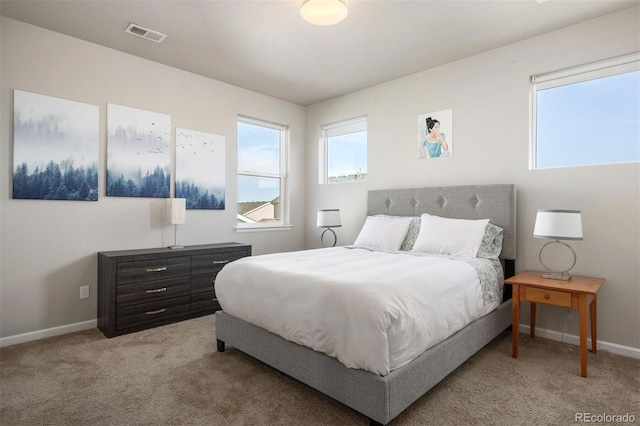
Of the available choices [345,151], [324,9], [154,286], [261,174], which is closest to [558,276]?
[324,9]

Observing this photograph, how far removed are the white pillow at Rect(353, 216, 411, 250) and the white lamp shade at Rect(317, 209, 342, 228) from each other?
616mm

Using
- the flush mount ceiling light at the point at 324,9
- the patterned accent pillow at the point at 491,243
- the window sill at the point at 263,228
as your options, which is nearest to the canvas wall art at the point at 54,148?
the window sill at the point at 263,228

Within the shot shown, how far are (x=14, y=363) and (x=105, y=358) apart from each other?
0.60 m

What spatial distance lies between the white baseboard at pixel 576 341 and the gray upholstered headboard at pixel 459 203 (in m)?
0.67

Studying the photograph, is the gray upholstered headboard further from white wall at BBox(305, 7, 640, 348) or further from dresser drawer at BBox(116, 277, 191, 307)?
dresser drawer at BBox(116, 277, 191, 307)

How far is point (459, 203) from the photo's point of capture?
3457 mm

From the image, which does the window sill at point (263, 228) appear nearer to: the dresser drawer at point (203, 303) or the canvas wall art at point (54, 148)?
the dresser drawer at point (203, 303)

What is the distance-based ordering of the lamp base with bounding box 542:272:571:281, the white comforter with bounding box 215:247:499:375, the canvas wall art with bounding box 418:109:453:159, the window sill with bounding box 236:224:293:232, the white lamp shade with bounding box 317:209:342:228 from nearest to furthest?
1. the white comforter with bounding box 215:247:499:375
2. the lamp base with bounding box 542:272:571:281
3. the canvas wall art with bounding box 418:109:453:159
4. the white lamp shade with bounding box 317:209:342:228
5. the window sill with bounding box 236:224:293:232

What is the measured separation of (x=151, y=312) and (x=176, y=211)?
1.01m

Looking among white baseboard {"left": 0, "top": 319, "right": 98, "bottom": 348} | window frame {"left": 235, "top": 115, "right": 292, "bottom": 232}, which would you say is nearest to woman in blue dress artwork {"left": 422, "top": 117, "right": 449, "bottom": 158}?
window frame {"left": 235, "top": 115, "right": 292, "bottom": 232}

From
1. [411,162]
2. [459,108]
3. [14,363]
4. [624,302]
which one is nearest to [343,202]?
[411,162]

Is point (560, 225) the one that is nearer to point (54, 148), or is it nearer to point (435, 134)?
point (435, 134)

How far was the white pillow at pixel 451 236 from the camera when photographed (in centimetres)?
299

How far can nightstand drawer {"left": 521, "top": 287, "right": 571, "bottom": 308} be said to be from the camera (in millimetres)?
2340
